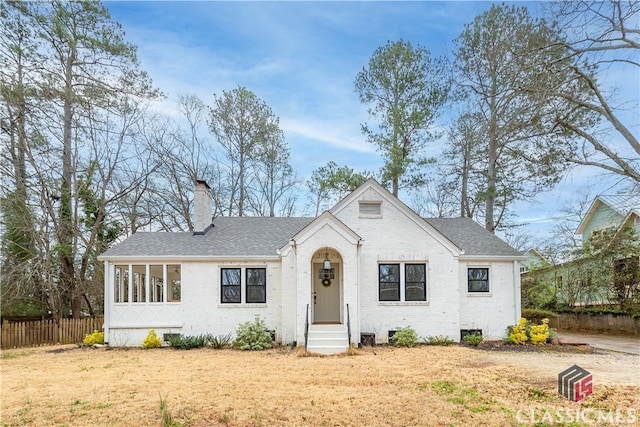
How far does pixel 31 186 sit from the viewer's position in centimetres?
1859

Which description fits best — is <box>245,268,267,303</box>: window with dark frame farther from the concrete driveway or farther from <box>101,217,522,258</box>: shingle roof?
the concrete driveway

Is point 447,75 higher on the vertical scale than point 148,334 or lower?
higher

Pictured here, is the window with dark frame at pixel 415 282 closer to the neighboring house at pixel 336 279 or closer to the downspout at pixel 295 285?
the neighboring house at pixel 336 279

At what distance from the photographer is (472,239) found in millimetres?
17438

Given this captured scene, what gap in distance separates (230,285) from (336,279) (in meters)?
3.97

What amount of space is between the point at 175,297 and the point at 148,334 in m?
3.56

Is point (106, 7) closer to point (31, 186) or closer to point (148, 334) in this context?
point (31, 186)

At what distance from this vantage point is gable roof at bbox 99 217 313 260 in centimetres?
1591

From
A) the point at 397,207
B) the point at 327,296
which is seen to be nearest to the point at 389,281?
the point at 327,296

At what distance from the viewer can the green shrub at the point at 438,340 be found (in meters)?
15.3

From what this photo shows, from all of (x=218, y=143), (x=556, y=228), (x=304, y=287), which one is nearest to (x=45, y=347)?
(x=304, y=287)

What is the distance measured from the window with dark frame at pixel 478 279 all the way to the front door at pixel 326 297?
5024 millimetres

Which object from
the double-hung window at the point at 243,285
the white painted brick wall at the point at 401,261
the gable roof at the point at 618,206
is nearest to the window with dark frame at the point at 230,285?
the double-hung window at the point at 243,285

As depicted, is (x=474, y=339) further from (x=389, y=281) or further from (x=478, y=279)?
(x=389, y=281)
